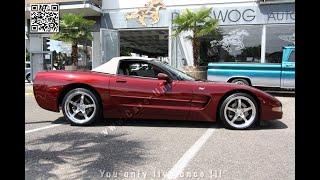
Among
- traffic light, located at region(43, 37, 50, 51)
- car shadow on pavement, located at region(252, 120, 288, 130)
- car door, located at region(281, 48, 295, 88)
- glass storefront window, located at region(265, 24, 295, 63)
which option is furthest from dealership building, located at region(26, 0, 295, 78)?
car shadow on pavement, located at region(252, 120, 288, 130)

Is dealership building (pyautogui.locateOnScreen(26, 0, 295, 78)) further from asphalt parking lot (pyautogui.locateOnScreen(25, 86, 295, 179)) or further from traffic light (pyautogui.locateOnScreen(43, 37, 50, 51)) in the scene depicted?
asphalt parking lot (pyautogui.locateOnScreen(25, 86, 295, 179))

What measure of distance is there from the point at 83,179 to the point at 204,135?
8.44ft

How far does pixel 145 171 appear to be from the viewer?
4168mm

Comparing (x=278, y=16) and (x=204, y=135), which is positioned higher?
(x=278, y=16)

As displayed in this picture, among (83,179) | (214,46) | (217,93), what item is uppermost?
(214,46)

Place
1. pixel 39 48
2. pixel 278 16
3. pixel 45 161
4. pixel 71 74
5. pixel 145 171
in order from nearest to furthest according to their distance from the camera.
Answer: pixel 145 171
pixel 45 161
pixel 71 74
pixel 278 16
pixel 39 48

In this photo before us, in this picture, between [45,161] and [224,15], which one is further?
[224,15]

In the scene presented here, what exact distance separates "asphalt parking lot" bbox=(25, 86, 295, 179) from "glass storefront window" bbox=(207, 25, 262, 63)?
9867mm

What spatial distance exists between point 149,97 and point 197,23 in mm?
9782

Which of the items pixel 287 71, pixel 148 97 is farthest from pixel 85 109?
pixel 287 71

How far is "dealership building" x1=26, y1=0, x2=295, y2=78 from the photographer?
642 inches

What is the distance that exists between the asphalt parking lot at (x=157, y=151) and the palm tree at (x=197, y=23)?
8.89 meters
